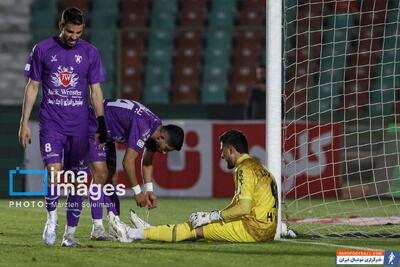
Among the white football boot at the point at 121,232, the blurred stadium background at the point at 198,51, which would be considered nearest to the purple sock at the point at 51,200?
the white football boot at the point at 121,232

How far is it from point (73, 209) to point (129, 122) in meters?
0.94

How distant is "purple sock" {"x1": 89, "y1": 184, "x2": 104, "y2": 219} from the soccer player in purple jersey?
0.57 meters

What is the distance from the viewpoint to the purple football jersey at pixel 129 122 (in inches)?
342

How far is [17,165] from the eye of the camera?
1477 cm

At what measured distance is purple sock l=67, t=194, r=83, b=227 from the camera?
27.3ft

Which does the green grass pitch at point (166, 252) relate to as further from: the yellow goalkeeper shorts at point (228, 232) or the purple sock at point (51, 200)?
the purple sock at point (51, 200)

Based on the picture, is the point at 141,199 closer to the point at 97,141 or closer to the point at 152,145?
the point at 152,145

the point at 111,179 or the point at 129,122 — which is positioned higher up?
the point at 129,122

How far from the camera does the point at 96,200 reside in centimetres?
884

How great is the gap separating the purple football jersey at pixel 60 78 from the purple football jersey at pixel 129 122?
0.61m

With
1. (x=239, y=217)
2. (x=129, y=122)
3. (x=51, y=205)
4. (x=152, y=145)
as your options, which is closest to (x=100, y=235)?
(x=51, y=205)

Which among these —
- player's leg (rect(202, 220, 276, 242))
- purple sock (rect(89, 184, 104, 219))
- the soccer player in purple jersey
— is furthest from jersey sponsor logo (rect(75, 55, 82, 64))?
player's leg (rect(202, 220, 276, 242))

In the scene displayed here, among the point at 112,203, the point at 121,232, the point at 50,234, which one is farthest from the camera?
the point at 112,203

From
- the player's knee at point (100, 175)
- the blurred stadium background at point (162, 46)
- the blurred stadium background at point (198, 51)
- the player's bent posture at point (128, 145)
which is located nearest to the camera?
the player's bent posture at point (128, 145)
